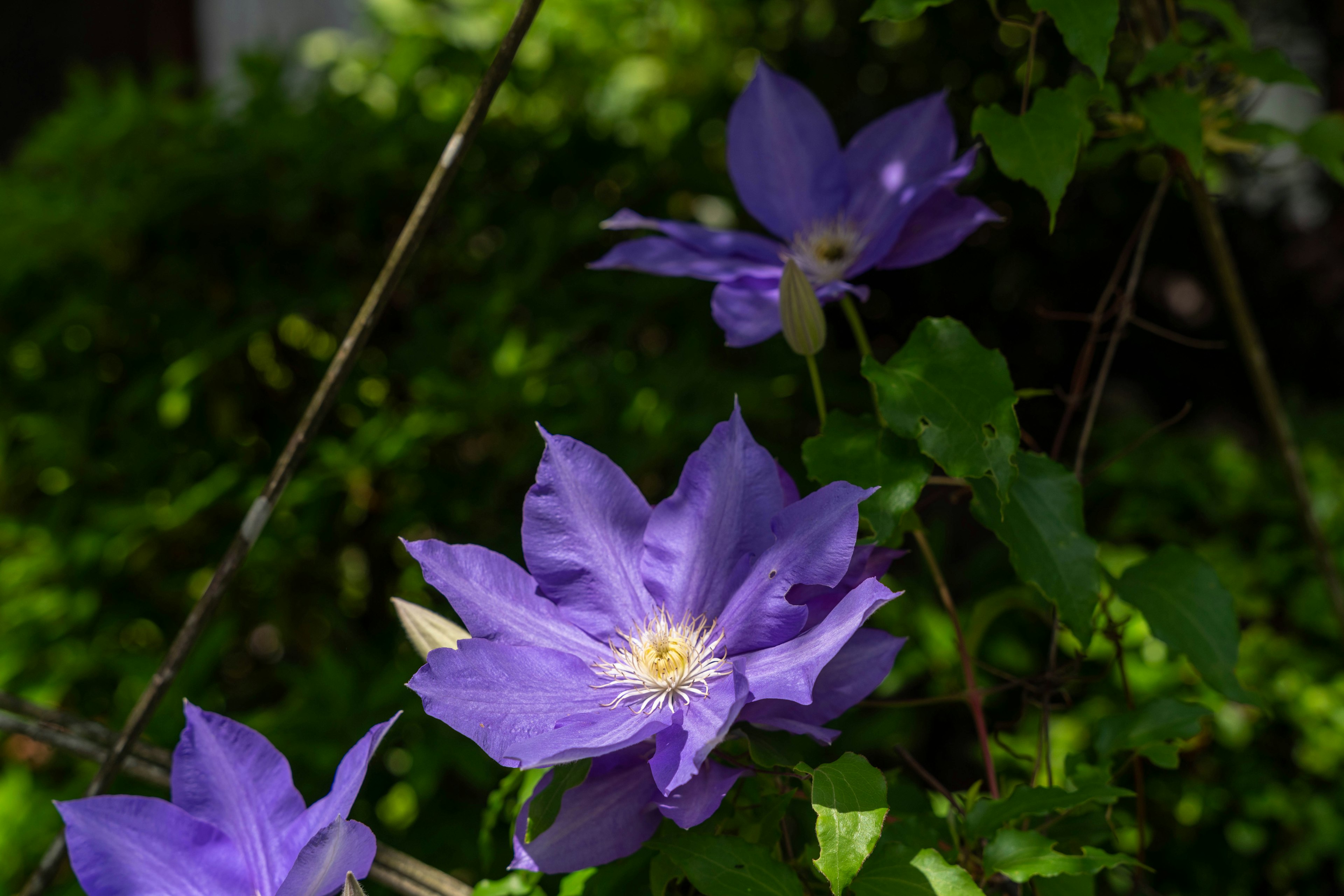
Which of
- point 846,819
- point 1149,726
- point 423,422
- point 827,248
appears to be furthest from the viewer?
point 423,422

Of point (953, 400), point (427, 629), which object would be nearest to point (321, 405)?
point (427, 629)

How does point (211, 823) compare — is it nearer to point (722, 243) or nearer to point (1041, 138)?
point (722, 243)

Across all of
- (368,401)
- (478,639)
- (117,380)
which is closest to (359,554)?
(368,401)

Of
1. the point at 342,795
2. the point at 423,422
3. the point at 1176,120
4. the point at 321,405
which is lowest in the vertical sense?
the point at 423,422

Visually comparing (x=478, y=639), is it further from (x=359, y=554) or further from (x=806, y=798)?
(x=359, y=554)

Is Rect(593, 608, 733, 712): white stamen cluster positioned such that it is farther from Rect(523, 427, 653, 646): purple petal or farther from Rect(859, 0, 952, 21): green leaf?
Rect(859, 0, 952, 21): green leaf

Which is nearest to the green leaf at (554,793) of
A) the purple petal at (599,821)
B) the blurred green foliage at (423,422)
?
the purple petal at (599,821)
